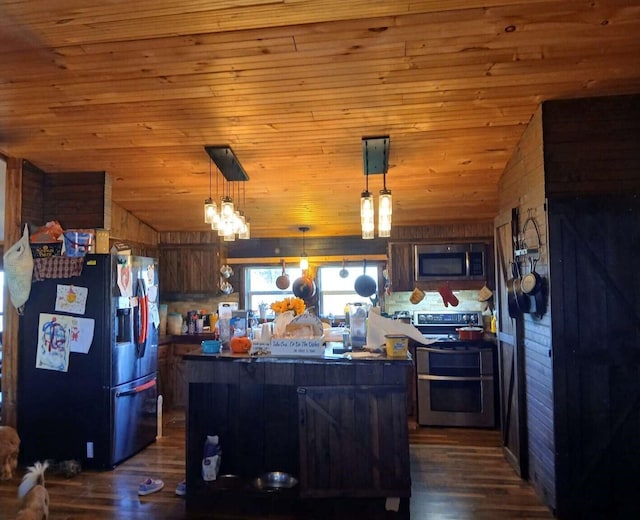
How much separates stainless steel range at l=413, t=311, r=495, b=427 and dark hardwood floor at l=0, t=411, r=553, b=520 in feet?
1.37

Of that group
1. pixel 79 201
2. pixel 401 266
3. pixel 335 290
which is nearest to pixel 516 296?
pixel 401 266

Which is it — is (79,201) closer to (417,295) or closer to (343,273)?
(343,273)

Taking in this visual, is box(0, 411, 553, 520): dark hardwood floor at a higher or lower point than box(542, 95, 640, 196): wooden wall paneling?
lower

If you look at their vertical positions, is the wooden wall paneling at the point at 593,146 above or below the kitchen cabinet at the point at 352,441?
above

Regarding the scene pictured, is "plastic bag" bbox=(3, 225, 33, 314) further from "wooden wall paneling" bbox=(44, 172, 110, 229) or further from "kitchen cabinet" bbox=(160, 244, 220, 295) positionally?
"kitchen cabinet" bbox=(160, 244, 220, 295)

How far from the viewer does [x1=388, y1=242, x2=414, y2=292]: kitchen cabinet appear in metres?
5.14

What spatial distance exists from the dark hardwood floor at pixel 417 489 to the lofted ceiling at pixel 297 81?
2.52m

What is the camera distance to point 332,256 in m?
5.48

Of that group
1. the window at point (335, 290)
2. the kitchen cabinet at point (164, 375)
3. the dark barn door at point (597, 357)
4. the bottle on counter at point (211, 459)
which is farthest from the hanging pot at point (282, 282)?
the dark barn door at point (597, 357)

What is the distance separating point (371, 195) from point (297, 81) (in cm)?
92

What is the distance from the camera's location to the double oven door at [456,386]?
4.59m

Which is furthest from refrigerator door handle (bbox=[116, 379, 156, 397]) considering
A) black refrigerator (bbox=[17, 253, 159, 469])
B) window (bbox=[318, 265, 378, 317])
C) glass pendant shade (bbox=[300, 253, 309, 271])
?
window (bbox=[318, 265, 378, 317])

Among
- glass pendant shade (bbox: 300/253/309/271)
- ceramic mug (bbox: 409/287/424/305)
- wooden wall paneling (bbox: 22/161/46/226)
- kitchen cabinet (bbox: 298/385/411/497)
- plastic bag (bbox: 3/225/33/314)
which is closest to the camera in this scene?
kitchen cabinet (bbox: 298/385/411/497)

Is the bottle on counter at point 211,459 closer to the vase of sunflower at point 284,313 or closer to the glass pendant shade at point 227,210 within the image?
the vase of sunflower at point 284,313
